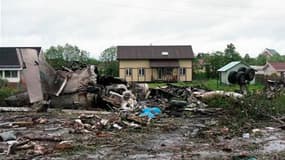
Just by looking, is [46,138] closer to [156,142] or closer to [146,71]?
[156,142]

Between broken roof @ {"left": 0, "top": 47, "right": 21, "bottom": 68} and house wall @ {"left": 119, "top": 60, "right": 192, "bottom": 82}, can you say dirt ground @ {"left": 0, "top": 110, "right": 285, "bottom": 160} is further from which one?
house wall @ {"left": 119, "top": 60, "right": 192, "bottom": 82}

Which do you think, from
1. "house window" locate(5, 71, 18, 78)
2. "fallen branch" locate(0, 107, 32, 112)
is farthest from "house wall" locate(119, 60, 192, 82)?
"fallen branch" locate(0, 107, 32, 112)

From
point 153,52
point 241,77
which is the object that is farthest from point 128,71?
point 241,77

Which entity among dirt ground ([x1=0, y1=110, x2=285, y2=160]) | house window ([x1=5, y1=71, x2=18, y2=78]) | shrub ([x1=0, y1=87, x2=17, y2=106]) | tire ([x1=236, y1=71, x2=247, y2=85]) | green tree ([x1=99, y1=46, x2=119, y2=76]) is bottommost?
dirt ground ([x1=0, y1=110, x2=285, y2=160])

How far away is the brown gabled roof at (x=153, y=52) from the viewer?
4116 cm

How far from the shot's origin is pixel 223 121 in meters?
11.6

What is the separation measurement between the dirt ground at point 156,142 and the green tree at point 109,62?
87.4ft

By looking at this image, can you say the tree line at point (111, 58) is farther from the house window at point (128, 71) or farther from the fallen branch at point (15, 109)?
the fallen branch at point (15, 109)

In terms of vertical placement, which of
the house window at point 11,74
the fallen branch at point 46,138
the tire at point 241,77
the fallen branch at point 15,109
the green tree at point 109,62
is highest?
the green tree at point 109,62

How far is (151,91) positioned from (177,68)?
22.0m

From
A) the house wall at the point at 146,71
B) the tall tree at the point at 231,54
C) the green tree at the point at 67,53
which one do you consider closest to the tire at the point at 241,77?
the house wall at the point at 146,71

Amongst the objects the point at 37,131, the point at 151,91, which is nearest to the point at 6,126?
the point at 37,131

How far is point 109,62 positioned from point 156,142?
3544cm

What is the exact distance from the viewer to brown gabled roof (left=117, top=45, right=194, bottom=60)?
41.2 m
